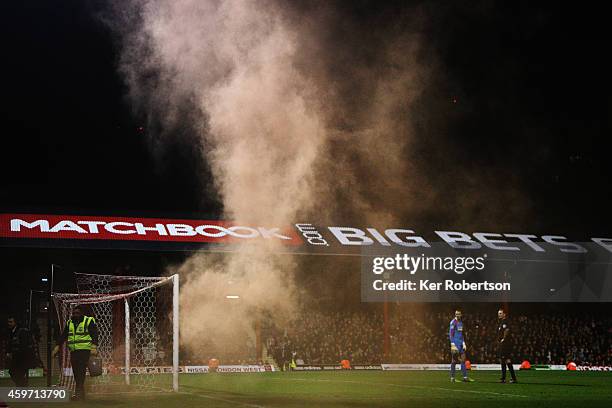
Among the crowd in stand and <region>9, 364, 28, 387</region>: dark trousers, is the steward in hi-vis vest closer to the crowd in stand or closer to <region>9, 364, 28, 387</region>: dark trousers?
<region>9, 364, 28, 387</region>: dark trousers

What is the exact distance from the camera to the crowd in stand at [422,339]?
3359cm

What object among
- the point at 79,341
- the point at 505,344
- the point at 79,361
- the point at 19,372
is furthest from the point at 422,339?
the point at 79,341

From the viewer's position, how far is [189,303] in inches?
1310

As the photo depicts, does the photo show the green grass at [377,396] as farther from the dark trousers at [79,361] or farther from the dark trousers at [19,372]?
the dark trousers at [19,372]

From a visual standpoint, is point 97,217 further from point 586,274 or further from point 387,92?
point 586,274

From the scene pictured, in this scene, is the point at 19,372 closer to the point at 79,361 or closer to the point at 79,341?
the point at 79,361

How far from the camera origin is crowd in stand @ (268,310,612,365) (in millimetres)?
33594

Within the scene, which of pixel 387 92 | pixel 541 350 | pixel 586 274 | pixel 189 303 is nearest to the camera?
pixel 387 92

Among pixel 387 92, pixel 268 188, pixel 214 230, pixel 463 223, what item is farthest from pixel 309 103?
pixel 463 223

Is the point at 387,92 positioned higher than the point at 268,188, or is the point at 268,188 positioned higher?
the point at 387,92

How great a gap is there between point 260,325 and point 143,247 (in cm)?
643

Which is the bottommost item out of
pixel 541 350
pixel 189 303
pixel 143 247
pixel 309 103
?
pixel 541 350

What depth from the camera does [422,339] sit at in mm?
35062

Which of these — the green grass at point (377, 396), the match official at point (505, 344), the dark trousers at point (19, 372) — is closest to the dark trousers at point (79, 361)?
the green grass at point (377, 396)
